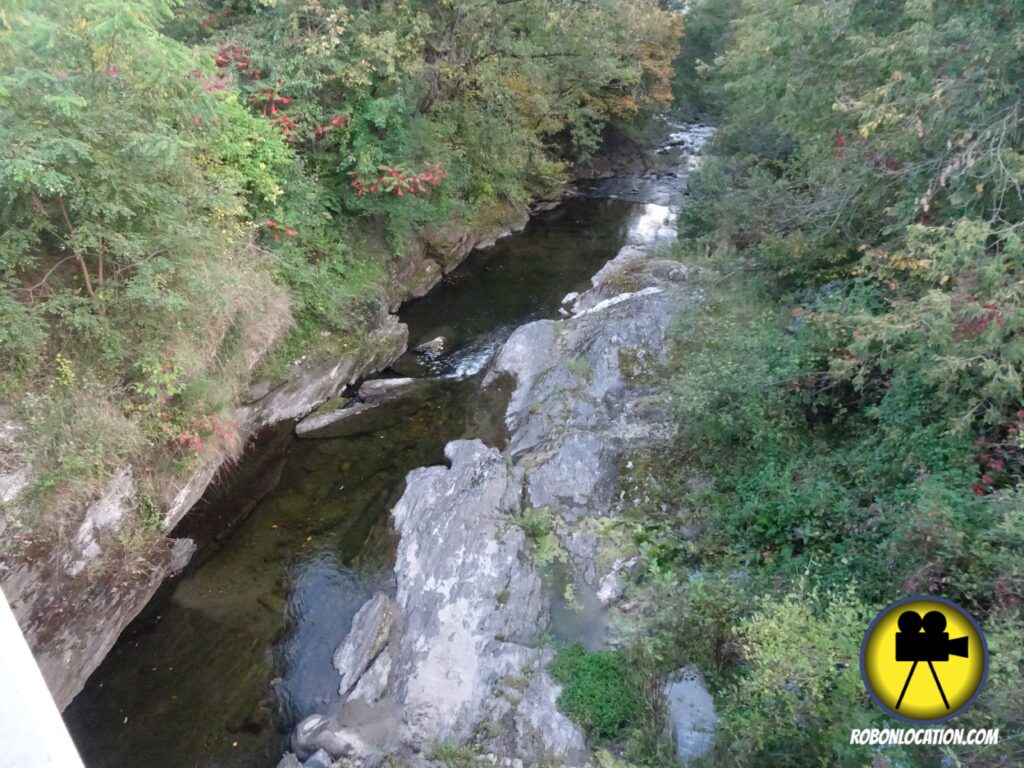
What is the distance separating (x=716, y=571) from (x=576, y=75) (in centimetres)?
1799

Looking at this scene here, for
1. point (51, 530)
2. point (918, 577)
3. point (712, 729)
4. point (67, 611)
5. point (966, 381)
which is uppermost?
point (51, 530)

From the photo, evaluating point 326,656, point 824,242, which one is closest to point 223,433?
point 326,656

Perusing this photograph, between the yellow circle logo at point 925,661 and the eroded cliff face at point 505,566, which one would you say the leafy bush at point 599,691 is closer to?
the eroded cliff face at point 505,566

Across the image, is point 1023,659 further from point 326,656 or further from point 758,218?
point 758,218

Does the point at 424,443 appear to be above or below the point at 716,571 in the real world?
above

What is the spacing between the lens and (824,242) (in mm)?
9508

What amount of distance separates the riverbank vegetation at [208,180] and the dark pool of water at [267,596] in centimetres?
119

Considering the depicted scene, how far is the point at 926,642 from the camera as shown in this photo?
160 inches

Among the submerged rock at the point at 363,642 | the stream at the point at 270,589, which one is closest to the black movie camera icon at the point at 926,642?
the submerged rock at the point at 363,642

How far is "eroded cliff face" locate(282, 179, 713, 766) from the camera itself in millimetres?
6062

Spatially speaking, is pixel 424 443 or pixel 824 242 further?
pixel 424 443

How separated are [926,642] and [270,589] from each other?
751 centimetres

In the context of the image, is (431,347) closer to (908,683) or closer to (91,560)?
(91,560)

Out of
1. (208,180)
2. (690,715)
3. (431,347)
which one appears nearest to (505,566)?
(690,715)
